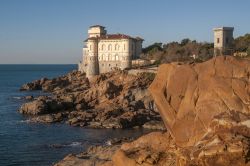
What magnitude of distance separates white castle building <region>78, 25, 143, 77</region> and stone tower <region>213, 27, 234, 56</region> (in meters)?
23.4

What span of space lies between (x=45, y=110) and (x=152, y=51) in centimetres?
5579

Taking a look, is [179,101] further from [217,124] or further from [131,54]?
[131,54]

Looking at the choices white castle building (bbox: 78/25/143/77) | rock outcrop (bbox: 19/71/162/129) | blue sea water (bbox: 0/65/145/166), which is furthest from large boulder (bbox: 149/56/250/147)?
white castle building (bbox: 78/25/143/77)

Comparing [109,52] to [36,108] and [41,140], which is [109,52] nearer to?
[36,108]

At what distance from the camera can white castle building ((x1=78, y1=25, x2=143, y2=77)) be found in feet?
386

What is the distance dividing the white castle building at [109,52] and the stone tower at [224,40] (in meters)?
23.4

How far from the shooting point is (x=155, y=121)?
66875mm

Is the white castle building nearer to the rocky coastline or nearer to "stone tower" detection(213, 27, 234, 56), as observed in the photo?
"stone tower" detection(213, 27, 234, 56)

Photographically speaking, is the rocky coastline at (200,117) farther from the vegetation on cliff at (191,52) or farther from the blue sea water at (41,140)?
the vegetation on cliff at (191,52)

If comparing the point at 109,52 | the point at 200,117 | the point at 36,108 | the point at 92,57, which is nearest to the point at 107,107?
the point at 36,108

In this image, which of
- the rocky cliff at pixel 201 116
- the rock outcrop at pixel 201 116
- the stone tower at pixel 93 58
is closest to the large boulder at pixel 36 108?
the stone tower at pixel 93 58

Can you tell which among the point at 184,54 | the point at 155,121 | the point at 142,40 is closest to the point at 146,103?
the point at 155,121

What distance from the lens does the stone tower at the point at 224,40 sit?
102 m

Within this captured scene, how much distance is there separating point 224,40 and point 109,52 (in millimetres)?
30437
